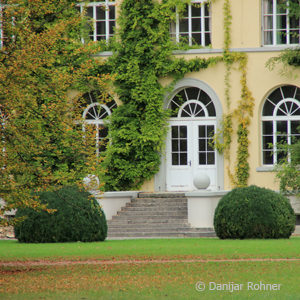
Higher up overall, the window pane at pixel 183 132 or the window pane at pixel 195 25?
the window pane at pixel 195 25

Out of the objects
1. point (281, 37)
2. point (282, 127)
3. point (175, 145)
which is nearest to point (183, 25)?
point (281, 37)

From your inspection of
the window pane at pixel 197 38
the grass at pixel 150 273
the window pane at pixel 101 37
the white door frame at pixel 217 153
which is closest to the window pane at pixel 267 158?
the white door frame at pixel 217 153

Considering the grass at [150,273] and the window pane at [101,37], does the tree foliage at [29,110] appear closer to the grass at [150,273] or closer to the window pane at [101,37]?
the grass at [150,273]

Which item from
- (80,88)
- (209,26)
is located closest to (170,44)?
(209,26)

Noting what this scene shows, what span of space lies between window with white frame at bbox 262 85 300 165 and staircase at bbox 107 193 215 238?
11.2 ft

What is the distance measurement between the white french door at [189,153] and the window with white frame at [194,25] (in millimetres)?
2726

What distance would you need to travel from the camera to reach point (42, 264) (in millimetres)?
12945

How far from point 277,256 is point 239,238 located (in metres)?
4.26

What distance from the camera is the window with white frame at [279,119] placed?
23.8 m

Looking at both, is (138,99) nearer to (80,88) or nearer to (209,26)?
(80,88)

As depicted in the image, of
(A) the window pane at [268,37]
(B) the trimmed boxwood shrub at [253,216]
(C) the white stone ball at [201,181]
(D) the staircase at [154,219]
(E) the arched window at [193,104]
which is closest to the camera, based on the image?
(B) the trimmed boxwood shrub at [253,216]

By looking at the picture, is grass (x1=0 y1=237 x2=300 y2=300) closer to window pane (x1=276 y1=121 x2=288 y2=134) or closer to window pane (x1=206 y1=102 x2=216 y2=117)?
window pane (x1=276 y1=121 x2=288 y2=134)

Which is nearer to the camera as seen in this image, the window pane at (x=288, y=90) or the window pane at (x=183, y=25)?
the window pane at (x=288, y=90)

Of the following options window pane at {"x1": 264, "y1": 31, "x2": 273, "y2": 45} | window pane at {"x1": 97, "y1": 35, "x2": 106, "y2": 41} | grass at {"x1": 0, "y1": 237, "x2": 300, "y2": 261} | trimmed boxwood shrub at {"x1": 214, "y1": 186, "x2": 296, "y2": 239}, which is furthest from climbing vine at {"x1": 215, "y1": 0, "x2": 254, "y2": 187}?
grass at {"x1": 0, "y1": 237, "x2": 300, "y2": 261}
